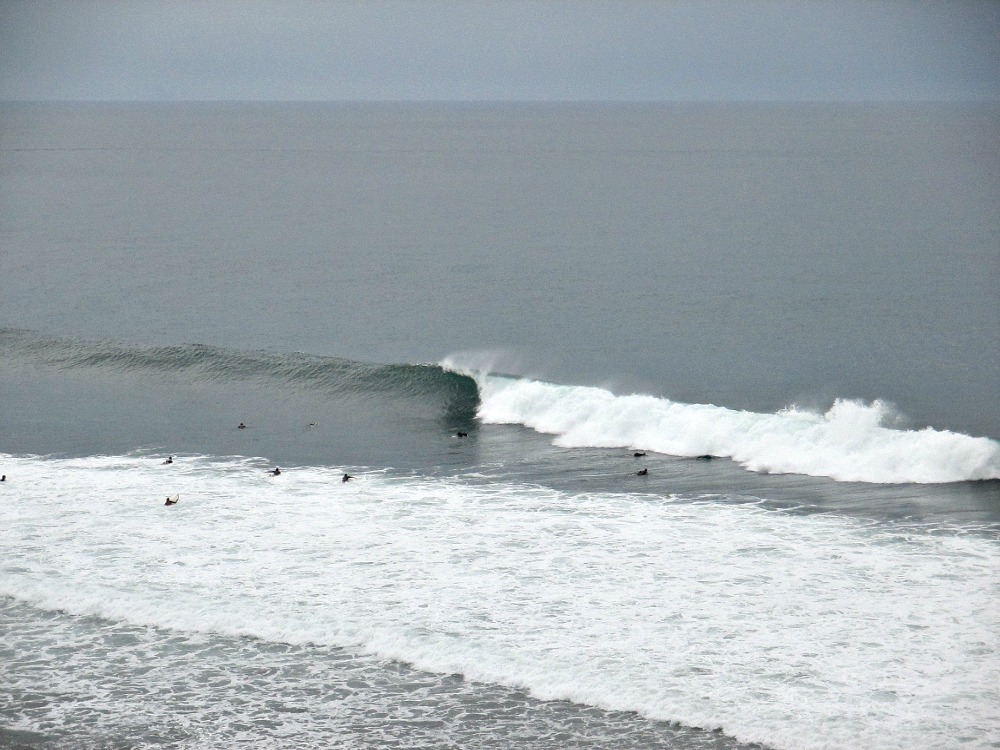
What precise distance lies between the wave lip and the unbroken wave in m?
2.01

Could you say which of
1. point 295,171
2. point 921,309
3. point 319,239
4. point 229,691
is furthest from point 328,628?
point 295,171

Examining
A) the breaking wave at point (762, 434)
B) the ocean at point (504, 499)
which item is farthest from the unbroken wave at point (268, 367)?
the breaking wave at point (762, 434)

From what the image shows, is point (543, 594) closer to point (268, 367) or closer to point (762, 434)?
point (762, 434)

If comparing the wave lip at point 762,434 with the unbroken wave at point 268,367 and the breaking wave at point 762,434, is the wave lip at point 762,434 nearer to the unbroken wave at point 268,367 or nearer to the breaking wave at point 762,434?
the breaking wave at point 762,434

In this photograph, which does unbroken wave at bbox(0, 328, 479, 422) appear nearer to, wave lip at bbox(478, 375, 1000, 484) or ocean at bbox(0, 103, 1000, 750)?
ocean at bbox(0, 103, 1000, 750)

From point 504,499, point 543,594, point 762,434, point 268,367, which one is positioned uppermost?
point 268,367

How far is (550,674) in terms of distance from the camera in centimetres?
2111

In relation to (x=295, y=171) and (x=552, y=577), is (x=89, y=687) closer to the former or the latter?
(x=552, y=577)

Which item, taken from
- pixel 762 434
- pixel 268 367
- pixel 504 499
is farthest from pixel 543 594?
pixel 268 367

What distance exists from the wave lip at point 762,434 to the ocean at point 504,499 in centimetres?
14

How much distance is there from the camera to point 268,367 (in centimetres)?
4666

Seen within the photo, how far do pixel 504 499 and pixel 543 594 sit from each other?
22.3ft

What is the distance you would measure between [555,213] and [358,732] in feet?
269

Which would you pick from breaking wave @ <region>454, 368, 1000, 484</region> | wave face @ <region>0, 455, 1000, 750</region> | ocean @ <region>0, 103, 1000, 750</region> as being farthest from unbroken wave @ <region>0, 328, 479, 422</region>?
wave face @ <region>0, 455, 1000, 750</region>
